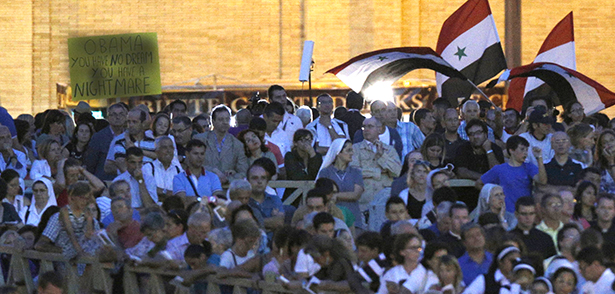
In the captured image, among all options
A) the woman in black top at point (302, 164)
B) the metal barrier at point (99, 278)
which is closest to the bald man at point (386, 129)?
the woman in black top at point (302, 164)

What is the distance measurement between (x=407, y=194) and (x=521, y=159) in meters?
1.34

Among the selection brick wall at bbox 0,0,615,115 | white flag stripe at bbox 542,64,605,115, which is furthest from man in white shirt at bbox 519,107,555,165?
brick wall at bbox 0,0,615,115

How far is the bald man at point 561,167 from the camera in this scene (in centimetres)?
1187

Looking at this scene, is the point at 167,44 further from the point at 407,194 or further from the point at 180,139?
the point at 407,194

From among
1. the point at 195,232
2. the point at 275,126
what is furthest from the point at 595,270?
the point at 275,126

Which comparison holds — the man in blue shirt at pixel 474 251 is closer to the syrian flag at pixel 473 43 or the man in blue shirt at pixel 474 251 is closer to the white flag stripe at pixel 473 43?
the syrian flag at pixel 473 43

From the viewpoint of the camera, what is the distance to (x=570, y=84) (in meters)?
15.6

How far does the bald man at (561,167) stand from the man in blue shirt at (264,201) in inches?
114

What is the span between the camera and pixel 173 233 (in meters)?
9.84

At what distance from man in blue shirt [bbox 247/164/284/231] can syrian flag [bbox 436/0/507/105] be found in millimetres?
5561

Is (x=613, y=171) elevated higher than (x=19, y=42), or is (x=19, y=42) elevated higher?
(x=19, y=42)

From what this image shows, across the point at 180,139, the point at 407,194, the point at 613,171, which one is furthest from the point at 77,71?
the point at 613,171

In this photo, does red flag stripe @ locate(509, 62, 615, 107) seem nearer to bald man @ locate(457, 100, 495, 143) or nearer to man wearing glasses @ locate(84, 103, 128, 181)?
bald man @ locate(457, 100, 495, 143)

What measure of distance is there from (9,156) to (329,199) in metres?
4.54
